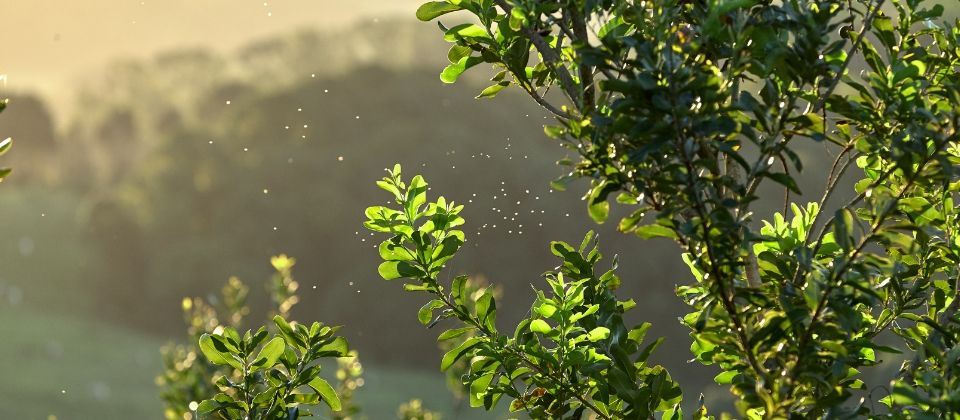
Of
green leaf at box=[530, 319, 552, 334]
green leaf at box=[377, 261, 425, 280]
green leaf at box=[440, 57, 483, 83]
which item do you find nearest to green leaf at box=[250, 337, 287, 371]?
green leaf at box=[377, 261, 425, 280]

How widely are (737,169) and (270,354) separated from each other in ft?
2.16

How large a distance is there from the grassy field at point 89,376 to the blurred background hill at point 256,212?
27 millimetres

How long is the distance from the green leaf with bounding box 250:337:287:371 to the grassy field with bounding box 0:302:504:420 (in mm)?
8644

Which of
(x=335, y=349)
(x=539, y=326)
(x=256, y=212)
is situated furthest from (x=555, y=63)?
(x=256, y=212)

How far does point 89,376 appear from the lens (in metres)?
11.8

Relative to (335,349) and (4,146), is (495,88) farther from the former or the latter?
(4,146)

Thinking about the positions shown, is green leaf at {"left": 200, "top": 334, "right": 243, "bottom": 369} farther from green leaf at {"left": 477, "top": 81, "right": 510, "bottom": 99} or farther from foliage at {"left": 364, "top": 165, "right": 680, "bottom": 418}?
green leaf at {"left": 477, "top": 81, "right": 510, "bottom": 99}

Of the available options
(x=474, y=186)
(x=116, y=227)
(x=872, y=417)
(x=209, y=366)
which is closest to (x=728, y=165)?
(x=872, y=417)

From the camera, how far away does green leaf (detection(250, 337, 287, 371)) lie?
3.84 feet

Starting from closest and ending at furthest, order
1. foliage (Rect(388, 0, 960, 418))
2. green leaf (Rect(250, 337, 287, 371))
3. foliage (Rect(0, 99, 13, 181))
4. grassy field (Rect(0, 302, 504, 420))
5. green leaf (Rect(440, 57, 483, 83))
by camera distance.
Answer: foliage (Rect(0, 99, 13, 181)) < foliage (Rect(388, 0, 960, 418)) < green leaf (Rect(250, 337, 287, 371)) < green leaf (Rect(440, 57, 483, 83)) < grassy field (Rect(0, 302, 504, 420))

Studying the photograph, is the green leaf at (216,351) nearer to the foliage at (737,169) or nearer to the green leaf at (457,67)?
the foliage at (737,169)

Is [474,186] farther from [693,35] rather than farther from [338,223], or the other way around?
[693,35]

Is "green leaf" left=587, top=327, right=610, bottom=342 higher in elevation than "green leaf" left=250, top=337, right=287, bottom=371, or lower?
lower

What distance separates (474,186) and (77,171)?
579 centimetres
